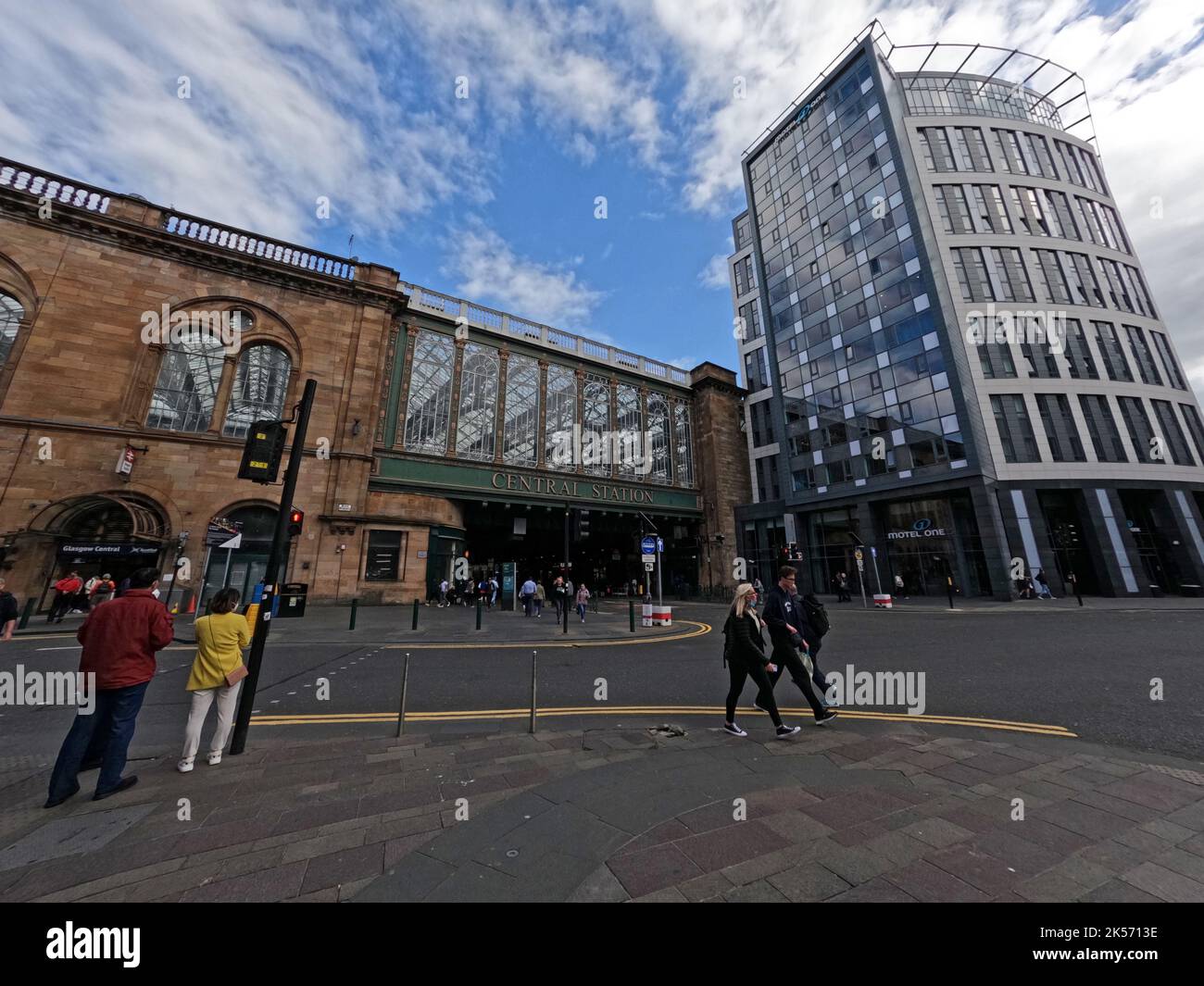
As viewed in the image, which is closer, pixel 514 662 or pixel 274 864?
pixel 274 864

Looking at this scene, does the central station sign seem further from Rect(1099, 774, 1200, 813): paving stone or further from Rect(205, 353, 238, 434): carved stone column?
Rect(1099, 774, 1200, 813): paving stone

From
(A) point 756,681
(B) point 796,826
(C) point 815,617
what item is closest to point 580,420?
(C) point 815,617

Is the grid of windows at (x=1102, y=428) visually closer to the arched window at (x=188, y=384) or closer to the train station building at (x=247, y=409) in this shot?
the train station building at (x=247, y=409)

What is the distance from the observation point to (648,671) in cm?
869

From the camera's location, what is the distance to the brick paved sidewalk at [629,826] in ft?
7.88

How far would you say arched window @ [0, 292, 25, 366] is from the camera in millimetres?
16708

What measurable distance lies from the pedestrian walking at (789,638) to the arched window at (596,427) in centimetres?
2326

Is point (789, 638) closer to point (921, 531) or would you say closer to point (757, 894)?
point (757, 894)

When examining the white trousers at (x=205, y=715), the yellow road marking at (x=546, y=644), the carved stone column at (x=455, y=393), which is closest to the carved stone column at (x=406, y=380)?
the carved stone column at (x=455, y=393)

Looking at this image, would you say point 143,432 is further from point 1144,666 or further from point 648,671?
point 1144,666

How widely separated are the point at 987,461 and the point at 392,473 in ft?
102

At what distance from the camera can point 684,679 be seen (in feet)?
26.3

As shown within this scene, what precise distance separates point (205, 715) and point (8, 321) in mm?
23957
